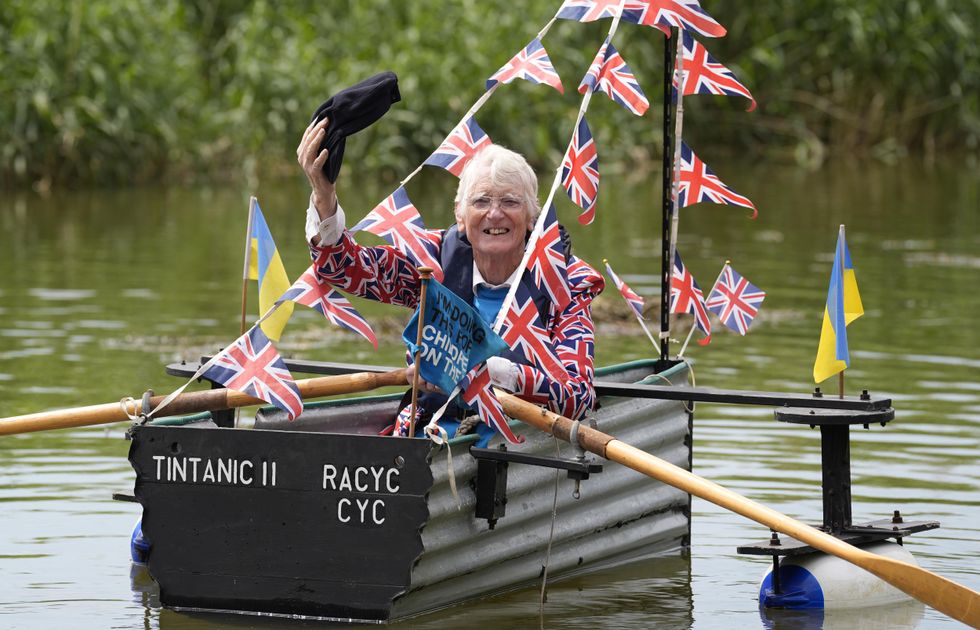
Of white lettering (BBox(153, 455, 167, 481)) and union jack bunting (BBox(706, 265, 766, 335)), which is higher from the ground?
union jack bunting (BBox(706, 265, 766, 335))

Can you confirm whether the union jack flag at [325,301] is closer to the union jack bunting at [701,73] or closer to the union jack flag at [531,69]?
the union jack flag at [531,69]

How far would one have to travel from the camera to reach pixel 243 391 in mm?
6180

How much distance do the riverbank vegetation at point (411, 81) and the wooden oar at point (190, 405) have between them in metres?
15.7

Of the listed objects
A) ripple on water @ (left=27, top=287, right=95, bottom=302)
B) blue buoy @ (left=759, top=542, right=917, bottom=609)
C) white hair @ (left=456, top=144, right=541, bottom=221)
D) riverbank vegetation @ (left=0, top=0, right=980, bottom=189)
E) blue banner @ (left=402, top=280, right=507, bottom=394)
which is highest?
riverbank vegetation @ (left=0, top=0, right=980, bottom=189)

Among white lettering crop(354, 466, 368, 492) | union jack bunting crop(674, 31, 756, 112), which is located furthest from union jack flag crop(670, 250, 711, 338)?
white lettering crop(354, 466, 368, 492)

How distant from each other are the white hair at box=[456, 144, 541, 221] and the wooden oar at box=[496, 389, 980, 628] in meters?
0.86

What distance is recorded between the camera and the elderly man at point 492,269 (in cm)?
646

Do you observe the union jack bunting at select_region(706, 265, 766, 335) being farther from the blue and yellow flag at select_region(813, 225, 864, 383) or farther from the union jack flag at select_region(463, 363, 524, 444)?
the union jack flag at select_region(463, 363, 524, 444)

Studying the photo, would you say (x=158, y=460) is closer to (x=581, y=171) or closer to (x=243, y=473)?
(x=243, y=473)

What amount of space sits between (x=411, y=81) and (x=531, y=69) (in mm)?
17797

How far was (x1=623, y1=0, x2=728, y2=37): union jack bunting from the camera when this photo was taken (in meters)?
7.26

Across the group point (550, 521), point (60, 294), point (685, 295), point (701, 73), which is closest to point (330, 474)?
point (550, 521)

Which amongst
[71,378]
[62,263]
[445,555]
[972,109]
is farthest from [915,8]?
[445,555]

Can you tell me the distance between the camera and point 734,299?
7797mm
